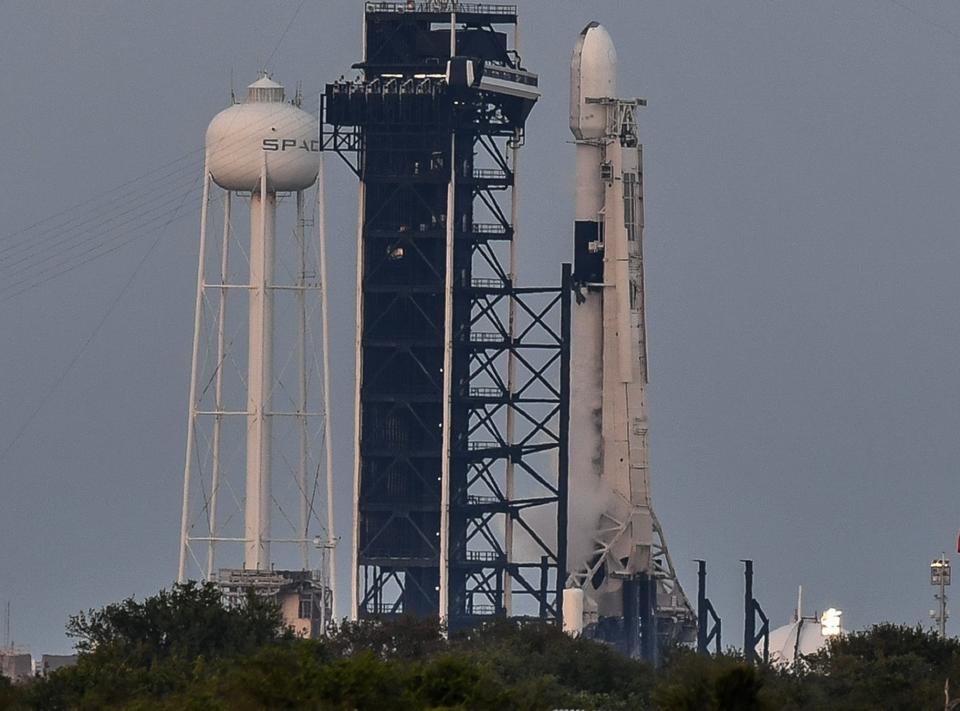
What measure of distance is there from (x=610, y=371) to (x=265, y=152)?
17481 mm

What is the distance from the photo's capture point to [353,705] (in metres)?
85.2

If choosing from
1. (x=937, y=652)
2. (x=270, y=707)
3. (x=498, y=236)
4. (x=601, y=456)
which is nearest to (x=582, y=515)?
(x=601, y=456)

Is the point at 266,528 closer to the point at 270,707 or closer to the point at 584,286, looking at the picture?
the point at 584,286

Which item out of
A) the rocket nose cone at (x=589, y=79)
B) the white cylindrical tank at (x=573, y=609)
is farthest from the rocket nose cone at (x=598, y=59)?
the white cylindrical tank at (x=573, y=609)

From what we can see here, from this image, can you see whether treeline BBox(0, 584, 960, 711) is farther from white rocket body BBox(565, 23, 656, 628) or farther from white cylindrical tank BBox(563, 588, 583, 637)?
white rocket body BBox(565, 23, 656, 628)

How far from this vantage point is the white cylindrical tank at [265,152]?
15500cm

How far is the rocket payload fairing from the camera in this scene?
526 feet

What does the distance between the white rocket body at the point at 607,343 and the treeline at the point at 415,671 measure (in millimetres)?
15114

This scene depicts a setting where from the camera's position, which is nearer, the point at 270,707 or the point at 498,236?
the point at 270,707

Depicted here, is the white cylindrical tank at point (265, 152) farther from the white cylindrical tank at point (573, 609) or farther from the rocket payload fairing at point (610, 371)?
the white cylindrical tank at point (573, 609)

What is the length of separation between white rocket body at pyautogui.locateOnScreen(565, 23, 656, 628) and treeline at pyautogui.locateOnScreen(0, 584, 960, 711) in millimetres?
15114

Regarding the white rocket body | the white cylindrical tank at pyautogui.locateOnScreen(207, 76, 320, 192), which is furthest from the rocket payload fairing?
the white cylindrical tank at pyautogui.locateOnScreen(207, 76, 320, 192)

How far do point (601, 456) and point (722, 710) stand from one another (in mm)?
86855

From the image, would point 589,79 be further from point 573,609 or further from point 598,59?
point 573,609
